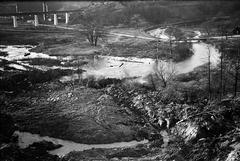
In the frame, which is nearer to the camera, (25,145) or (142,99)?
(25,145)

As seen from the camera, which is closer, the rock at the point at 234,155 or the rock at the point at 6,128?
the rock at the point at 234,155

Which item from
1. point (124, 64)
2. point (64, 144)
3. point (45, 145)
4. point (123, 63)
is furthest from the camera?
point (123, 63)

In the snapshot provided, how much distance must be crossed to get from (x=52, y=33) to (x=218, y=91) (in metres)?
65.7

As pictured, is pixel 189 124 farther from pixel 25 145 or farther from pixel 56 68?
pixel 56 68

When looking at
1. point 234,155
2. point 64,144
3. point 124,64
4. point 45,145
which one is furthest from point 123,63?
point 234,155

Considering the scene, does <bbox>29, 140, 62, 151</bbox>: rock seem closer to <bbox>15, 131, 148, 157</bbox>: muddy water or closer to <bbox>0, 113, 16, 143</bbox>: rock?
<bbox>15, 131, 148, 157</bbox>: muddy water

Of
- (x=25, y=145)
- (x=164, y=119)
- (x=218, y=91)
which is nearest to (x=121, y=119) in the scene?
(x=164, y=119)

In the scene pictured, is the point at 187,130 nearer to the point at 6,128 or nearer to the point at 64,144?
the point at 64,144

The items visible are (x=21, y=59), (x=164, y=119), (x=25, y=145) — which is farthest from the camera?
(x=21, y=59)

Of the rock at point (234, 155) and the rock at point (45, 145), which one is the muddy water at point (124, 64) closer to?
the rock at point (45, 145)

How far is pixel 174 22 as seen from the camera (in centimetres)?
10644

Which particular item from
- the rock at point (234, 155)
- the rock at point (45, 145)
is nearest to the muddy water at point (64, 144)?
the rock at point (45, 145)

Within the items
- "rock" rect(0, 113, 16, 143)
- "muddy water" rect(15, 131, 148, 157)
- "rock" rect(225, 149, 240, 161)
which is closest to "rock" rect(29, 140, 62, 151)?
"muddy water" rect(15, 131, 148, 157)

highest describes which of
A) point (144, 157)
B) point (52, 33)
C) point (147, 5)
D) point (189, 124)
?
point (147, 5)
